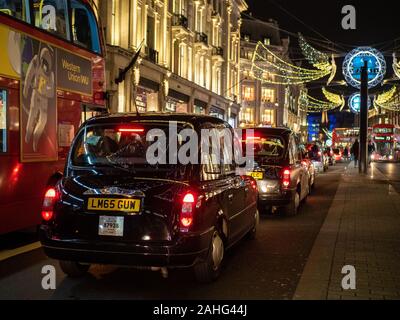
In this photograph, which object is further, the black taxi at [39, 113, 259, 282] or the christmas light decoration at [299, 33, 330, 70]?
the christmas light decoration at [299, 33, 330, 70]

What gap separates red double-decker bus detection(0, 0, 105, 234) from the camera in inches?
302

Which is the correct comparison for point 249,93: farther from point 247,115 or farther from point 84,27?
point 84,27

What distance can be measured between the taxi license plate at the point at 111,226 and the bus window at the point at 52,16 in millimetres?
4296

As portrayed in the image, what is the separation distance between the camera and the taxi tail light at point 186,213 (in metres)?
5.36

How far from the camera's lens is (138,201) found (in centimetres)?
536

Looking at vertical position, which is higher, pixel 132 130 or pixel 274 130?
pixel 274 130

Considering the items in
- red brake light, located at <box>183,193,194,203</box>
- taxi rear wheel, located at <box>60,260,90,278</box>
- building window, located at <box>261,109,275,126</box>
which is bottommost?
taxi rear wheel, located at <box>60,260,90,278</box>

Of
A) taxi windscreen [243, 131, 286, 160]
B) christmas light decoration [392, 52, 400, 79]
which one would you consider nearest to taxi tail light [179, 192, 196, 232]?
taxi windscreen [243, 131, 286, 160]

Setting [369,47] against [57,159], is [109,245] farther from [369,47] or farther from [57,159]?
[369,47]

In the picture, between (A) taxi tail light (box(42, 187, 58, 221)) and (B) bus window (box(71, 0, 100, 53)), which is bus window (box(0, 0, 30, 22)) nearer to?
(B) bus window (box(71, 0, 100, 53))

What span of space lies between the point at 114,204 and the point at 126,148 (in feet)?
3.22

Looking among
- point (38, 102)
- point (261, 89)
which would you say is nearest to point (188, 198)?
point (38, 102)

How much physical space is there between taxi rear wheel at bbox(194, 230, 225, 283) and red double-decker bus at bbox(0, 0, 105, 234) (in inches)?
121

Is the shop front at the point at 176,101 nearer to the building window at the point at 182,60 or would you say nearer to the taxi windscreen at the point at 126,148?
the building window at the point at 182,60
